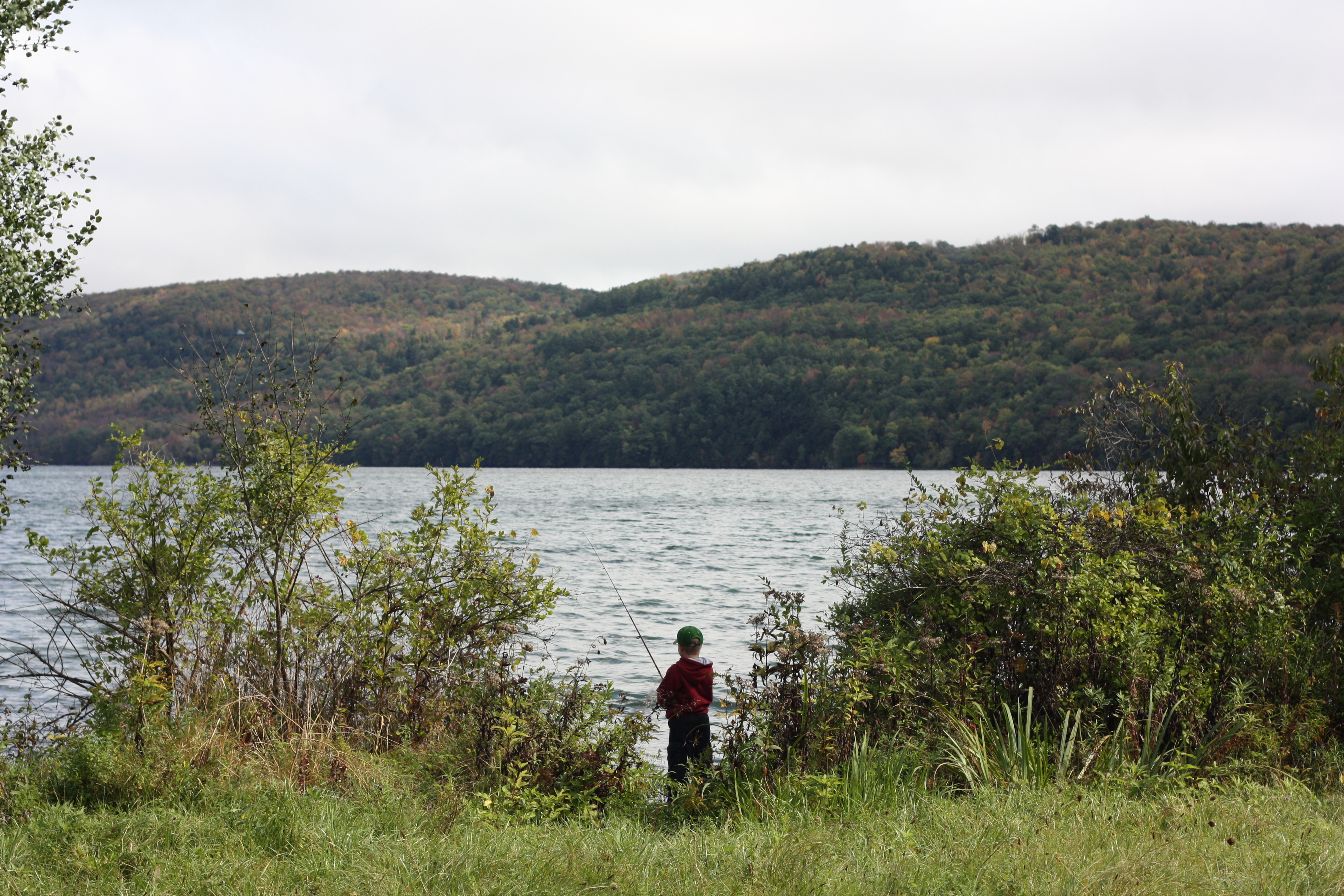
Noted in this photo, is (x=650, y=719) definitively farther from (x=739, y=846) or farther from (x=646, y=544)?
(x=646, y=544)

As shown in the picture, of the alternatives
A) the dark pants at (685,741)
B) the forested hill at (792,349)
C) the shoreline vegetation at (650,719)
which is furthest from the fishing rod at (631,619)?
the forested hill at (792,349)

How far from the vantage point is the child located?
23.7ft

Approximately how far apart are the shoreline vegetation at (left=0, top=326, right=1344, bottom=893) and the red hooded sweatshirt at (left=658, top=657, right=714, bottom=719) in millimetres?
359

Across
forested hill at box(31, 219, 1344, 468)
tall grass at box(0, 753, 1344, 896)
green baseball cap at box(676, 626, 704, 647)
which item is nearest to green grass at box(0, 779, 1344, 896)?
tall grass at box(0, 753, 1344, 896)

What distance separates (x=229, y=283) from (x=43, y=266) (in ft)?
471

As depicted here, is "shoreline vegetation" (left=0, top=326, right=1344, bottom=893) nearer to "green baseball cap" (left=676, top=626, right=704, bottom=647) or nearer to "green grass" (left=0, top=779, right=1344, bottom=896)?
"green grass" (left=0, top=779, right=1344, bottom=896)

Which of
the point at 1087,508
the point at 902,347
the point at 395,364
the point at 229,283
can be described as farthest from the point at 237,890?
the point at 229,283

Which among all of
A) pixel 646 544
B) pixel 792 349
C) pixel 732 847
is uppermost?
pixel 792 349

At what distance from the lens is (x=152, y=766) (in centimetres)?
571

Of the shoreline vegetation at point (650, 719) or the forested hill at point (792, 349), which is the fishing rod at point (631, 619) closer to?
the shoreline vegetation at point (650, 719)

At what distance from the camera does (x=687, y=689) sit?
23.9ft

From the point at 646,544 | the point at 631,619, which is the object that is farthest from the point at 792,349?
the point at 631,619

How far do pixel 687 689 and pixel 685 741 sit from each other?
1.51ft

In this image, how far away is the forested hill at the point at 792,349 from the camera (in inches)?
2534
